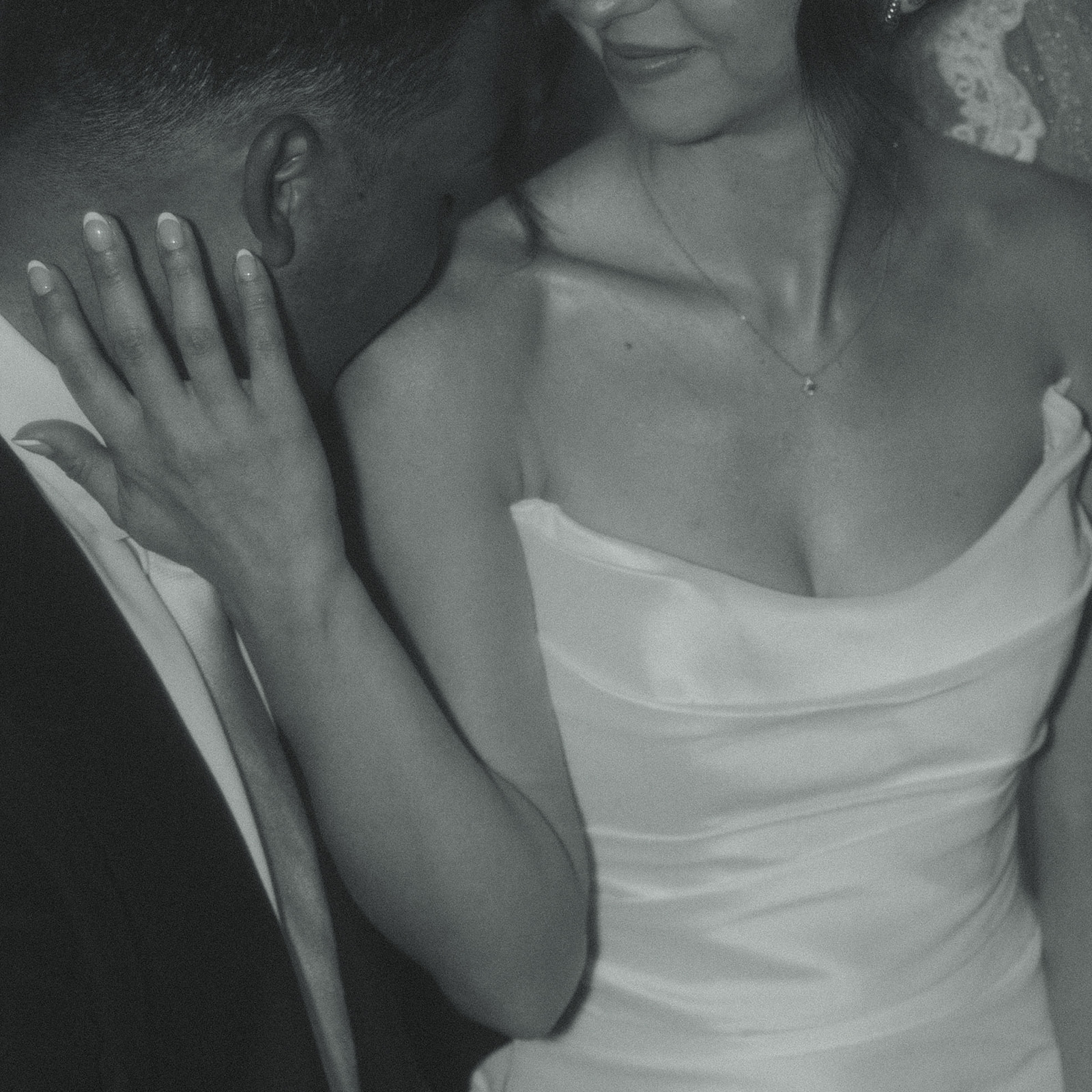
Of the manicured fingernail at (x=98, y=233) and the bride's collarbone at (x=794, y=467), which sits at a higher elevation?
the manicured fingernail at (x=98, y=233)

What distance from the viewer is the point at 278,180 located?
1100mm

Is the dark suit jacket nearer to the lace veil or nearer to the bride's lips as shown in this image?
the bride's lips

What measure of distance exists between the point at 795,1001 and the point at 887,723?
270mm

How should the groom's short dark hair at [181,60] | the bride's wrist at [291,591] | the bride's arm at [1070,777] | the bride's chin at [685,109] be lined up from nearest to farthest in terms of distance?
the groom's short dark hair at [181,60], the bride's wrist at [291,591], the bride's chin at [685,109], the bride's arm at [1070,777]

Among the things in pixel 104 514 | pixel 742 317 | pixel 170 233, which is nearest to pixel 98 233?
pixel 170 233

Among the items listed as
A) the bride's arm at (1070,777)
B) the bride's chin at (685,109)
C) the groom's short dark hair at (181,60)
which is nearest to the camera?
the groom's short dark hair at (181,60)

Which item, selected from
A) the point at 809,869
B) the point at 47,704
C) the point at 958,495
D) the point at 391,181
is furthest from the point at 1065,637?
the point at 47,704

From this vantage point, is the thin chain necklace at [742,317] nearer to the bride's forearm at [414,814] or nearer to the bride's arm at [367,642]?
the bride's arm at [367,642]

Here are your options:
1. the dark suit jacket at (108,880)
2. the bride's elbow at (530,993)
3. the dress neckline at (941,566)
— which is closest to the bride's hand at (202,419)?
the dark suit jacket at (108,880)

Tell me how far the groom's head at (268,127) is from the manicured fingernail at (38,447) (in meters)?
0.13

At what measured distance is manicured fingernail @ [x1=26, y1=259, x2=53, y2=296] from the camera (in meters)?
1.07

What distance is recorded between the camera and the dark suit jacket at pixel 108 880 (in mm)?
1089

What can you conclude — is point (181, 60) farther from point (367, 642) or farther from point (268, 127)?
point (367, 642)

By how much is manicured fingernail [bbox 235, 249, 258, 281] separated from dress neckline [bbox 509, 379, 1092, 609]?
35 cm
